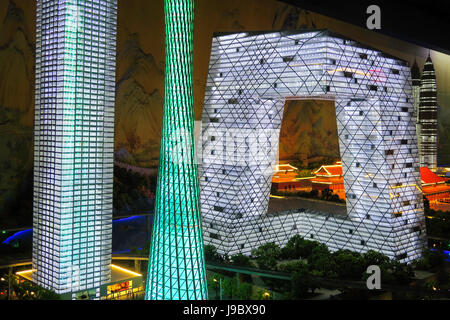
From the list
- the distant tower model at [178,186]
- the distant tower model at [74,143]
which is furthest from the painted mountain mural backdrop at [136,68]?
the distant tower model at [178,186]

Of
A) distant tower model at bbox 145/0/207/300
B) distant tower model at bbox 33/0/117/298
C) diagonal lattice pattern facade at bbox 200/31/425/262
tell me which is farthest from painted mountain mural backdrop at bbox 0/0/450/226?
distant tower model at bbox 145/0/207/300

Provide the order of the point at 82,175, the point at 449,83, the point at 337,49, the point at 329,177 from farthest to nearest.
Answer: the point at 329,177 → the point at 449,83 → the point at 337,49 → the point at 82,175

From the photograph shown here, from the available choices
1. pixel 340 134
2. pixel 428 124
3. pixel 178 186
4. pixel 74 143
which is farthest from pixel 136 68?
pixel 178 186

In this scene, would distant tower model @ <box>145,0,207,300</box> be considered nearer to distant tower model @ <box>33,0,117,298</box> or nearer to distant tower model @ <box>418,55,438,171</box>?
distant tower model @ <box>33,0,117,298</box>

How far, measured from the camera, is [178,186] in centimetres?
1145

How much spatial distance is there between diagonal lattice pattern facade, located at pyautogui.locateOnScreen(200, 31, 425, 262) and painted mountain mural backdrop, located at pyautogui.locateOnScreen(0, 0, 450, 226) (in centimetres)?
733

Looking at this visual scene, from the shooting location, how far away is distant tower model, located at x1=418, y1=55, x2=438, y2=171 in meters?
31.2

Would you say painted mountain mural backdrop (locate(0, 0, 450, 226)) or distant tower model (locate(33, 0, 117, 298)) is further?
painted mountain mural backdrop (locate(0, 0, 450, 226))

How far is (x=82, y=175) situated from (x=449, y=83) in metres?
24.1

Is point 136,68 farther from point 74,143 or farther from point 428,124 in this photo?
point 428,124

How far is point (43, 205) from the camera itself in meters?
14.1

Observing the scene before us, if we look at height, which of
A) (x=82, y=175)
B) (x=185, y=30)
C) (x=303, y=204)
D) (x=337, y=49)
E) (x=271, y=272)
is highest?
(x=337, y=49)
